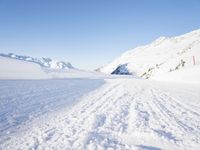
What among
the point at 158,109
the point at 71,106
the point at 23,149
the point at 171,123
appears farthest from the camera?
the point at 71,106

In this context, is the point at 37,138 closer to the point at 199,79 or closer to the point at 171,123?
the point at 171,123

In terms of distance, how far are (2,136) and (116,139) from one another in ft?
8.90

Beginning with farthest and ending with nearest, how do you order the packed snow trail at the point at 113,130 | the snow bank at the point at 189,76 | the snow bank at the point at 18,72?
the snow bank at the point at 18,72
the snow bank at the point at 189,76
the packed snow trail at the point at 113,130

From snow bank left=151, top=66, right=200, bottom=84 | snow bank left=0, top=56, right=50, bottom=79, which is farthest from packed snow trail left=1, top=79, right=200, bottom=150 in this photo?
snow bank left=0, top=56, right=50, bottom=79

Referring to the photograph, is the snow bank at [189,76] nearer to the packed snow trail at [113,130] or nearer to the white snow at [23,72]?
the white snow at [23,72]

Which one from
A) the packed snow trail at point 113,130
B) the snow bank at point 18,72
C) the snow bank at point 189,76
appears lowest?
the packed snow trail at point 113,130

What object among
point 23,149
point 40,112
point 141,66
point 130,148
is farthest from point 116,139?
point 141,66

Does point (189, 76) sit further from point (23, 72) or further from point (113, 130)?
point (113, 130)

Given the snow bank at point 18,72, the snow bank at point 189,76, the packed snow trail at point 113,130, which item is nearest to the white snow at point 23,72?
the snow bank at point 18,72

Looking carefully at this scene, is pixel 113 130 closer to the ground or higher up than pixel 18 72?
closer to the ground

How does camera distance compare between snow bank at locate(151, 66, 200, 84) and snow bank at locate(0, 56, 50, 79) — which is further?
snow bank at locate(0, 56, 50, 79)

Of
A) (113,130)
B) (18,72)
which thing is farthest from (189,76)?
(113,130)

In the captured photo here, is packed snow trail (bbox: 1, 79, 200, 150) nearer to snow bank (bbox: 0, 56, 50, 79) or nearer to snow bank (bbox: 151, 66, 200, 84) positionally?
snow bank (bbox: 151, 66, 200, 84)

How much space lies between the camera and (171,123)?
7.34 metres
